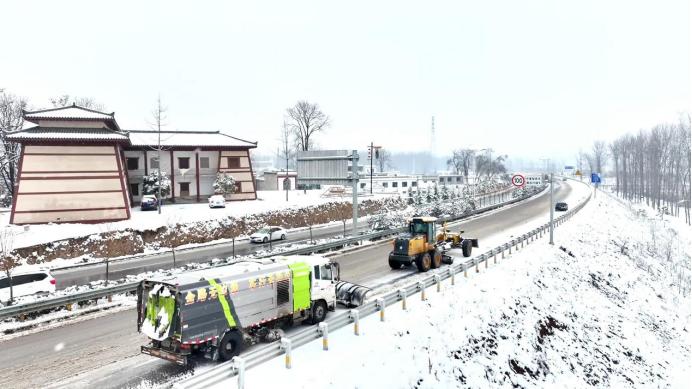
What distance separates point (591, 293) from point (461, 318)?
14.2 metres

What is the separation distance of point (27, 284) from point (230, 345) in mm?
12504

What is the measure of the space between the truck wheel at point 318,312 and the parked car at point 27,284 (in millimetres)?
12832

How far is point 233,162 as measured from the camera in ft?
180

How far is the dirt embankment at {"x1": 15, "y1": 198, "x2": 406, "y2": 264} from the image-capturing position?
3041 centimetres

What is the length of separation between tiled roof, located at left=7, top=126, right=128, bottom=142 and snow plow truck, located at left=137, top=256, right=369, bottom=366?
3066cm

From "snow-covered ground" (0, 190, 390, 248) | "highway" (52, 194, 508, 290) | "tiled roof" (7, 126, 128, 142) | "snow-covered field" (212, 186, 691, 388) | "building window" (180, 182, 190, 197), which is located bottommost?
"snow-covered field" (212, 186, 691, 388)

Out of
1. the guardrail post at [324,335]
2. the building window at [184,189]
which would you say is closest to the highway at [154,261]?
the guardrail post at [324,335]

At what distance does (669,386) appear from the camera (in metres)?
20.8

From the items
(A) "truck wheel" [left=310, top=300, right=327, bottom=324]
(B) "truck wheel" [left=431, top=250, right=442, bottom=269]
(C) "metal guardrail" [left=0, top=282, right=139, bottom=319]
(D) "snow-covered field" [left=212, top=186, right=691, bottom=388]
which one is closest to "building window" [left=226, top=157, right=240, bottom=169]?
(B) "truck wheel" [left=431, top=250, right=442, bottom=269]

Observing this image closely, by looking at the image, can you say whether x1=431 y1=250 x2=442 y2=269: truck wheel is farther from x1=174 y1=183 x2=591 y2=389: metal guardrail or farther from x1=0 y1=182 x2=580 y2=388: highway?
x1=0 y1=182 x2=580 y2=388: highway

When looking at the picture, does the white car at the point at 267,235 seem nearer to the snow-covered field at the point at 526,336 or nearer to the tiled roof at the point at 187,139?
the snow-covered field at the point at 526,336

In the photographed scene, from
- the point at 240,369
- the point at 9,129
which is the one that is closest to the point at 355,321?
the point at 240,369

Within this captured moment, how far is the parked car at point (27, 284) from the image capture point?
19297 mm

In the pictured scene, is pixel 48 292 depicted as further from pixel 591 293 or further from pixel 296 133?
pixel 296 133
